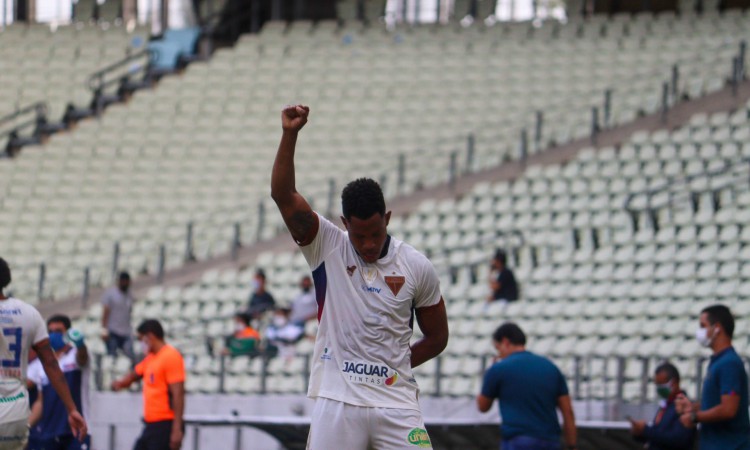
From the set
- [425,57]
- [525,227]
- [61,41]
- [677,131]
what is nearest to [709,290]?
[525,227]

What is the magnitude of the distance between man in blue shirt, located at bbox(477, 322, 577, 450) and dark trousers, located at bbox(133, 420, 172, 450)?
2.93m

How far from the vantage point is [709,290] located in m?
18.5

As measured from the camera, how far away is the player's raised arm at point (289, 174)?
6.81 meters

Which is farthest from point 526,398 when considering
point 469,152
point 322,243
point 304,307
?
point 469,152

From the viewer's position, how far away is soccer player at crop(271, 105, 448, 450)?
6.88m

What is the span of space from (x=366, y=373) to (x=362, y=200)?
2.67 ft

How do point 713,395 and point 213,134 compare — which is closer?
point 713,395

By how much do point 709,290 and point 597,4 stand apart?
13.9 meters

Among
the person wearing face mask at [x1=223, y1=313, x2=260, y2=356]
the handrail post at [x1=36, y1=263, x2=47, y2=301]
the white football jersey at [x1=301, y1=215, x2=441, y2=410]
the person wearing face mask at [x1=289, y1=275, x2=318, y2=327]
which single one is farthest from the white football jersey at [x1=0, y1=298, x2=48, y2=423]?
the handrail post at [x1=36, y1=263, x2=47, y2=301]

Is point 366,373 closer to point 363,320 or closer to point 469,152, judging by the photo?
point 363,320

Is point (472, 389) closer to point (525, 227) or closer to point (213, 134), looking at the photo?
point (525, 227)

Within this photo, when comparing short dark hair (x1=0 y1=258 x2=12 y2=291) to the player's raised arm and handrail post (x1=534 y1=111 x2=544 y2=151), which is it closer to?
the player's raised arm

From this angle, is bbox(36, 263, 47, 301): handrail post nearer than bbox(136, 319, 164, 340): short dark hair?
No

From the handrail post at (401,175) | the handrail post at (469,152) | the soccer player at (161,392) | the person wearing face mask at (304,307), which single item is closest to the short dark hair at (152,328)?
the soccer player at (161,392)
